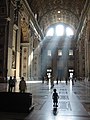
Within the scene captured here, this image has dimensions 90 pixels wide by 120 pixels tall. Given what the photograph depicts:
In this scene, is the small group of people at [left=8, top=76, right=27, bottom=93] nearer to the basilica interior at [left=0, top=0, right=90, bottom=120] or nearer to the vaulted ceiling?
the basilica interior at [left=0, top=0, right=90, bottom=120]

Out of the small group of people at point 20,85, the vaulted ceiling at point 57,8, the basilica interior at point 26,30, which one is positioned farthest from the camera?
the vaulted ceiling at point 57,8

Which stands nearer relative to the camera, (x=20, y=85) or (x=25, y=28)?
(x=20, y=85)

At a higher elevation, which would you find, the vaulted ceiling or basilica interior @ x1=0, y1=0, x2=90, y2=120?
the vaulted ceiling

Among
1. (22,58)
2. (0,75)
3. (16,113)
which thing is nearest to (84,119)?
(16,113)

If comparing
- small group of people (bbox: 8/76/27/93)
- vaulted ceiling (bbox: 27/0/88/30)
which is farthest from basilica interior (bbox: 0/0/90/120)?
small group of people (bbox: 8/76/27/93)

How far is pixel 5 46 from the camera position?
20297 millimetres

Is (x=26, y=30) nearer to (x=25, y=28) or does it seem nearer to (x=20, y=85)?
(x=25, y=28)

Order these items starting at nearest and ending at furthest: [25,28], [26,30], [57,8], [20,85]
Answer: [20,85] < [25,28] < [26,30] < [57,8]

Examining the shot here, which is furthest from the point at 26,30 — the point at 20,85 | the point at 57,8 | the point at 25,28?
the point at 20,85

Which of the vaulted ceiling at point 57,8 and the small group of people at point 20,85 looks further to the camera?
the vaulted ceiling at point 57,8

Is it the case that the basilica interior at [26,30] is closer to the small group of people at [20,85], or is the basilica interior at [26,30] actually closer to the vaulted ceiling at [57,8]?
the vaulted ceiling at [57,8]

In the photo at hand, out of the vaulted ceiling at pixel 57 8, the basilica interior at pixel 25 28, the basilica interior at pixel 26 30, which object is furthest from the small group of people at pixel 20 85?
the vaulted ceiling at pixel 57 8

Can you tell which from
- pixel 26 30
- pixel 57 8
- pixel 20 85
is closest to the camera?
pixel 20 85

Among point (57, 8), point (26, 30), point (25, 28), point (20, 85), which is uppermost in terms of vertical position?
point (57, 8)
